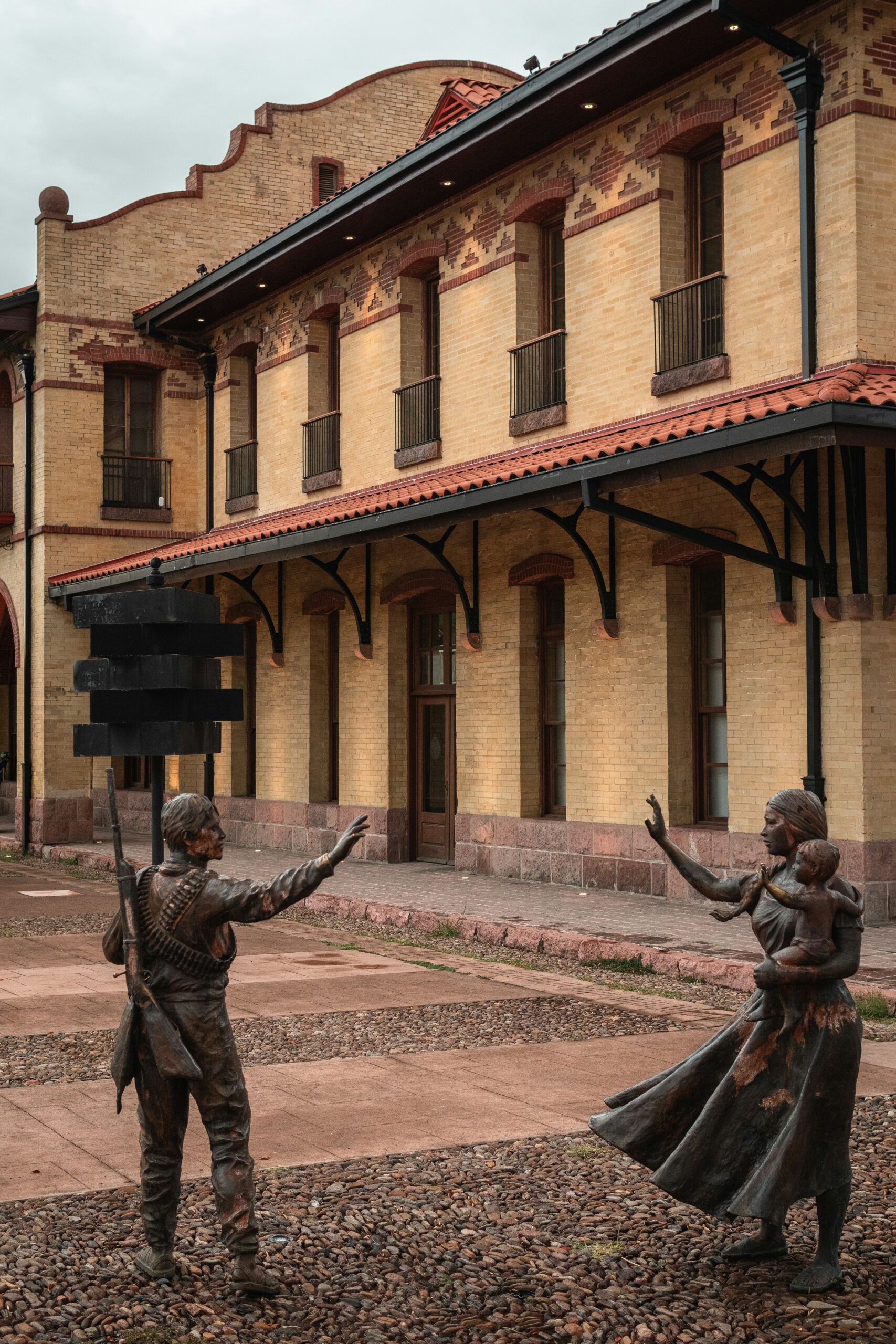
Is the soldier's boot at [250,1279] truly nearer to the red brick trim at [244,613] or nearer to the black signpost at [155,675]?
the black signpost at [155,675]

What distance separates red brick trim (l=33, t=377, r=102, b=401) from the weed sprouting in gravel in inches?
711

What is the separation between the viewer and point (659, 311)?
14.8 m

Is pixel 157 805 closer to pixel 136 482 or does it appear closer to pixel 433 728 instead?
pixel 433 728

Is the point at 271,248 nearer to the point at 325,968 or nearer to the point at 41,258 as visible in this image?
the point at 41,258

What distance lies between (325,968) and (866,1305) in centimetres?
729

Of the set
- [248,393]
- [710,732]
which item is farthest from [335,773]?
[710,732]

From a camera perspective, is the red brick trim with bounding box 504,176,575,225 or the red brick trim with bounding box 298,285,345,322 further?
the red brick trim with bounding box 298,285,345,322

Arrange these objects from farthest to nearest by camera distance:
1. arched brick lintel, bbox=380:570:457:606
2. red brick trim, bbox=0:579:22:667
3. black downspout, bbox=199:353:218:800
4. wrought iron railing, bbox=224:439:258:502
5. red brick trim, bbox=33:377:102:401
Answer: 1. black downspout, bbox=199:353:218:800
2. red brick trim, bbox=0:579:22:667
3. red brick trim, bbox=33:377:102:401
4. wrought iron railing, bbox=224:439:258:502
5. arched brick lintel, bbox=380:570:457:606

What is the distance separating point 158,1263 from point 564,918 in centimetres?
864

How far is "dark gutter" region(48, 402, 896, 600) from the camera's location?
35.2 ft

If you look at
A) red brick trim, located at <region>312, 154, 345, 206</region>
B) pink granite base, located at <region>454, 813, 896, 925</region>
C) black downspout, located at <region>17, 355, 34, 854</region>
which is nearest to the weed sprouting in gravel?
pink granite base, located at <region>454, 813, 896, 925</region>

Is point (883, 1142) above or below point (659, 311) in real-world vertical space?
below

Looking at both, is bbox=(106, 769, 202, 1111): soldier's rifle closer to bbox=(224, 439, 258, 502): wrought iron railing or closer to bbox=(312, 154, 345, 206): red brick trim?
bbox=(224, 439, 258, 502): wrought iron railing

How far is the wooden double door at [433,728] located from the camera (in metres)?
18.7
